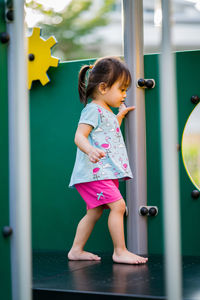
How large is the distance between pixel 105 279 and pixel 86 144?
0.67m

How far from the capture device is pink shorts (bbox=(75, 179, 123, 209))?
2.63m

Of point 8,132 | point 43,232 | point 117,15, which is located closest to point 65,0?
point 117,15

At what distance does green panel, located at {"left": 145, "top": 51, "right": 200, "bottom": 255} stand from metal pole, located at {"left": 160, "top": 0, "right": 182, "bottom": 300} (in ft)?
4.30

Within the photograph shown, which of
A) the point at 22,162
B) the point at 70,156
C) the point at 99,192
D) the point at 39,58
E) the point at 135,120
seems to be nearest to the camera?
the point at 22,162

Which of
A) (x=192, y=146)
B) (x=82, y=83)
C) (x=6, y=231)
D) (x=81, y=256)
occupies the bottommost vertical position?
(x=81, y=256)

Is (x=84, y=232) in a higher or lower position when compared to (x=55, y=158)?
lower

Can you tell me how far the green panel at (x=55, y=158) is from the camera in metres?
3.12

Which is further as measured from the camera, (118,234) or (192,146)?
(192,146)

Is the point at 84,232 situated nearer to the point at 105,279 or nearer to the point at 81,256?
the point at 81,256

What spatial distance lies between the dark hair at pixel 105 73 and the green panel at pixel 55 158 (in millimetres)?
266

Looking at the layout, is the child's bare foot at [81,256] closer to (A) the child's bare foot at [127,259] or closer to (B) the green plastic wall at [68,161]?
(A) the child's bare foot at [127,259]

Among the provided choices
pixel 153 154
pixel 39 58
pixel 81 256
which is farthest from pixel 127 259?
pixel 39 58

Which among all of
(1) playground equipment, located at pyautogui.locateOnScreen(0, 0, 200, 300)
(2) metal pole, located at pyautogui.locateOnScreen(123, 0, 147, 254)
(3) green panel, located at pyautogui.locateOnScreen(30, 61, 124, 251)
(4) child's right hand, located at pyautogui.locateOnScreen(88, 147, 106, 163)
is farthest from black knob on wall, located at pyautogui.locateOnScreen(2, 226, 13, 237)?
(3) green panel, located at pyautogui.locateOnScreen(30, 61, 124, 251)

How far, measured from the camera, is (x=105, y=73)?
2.79 metres
